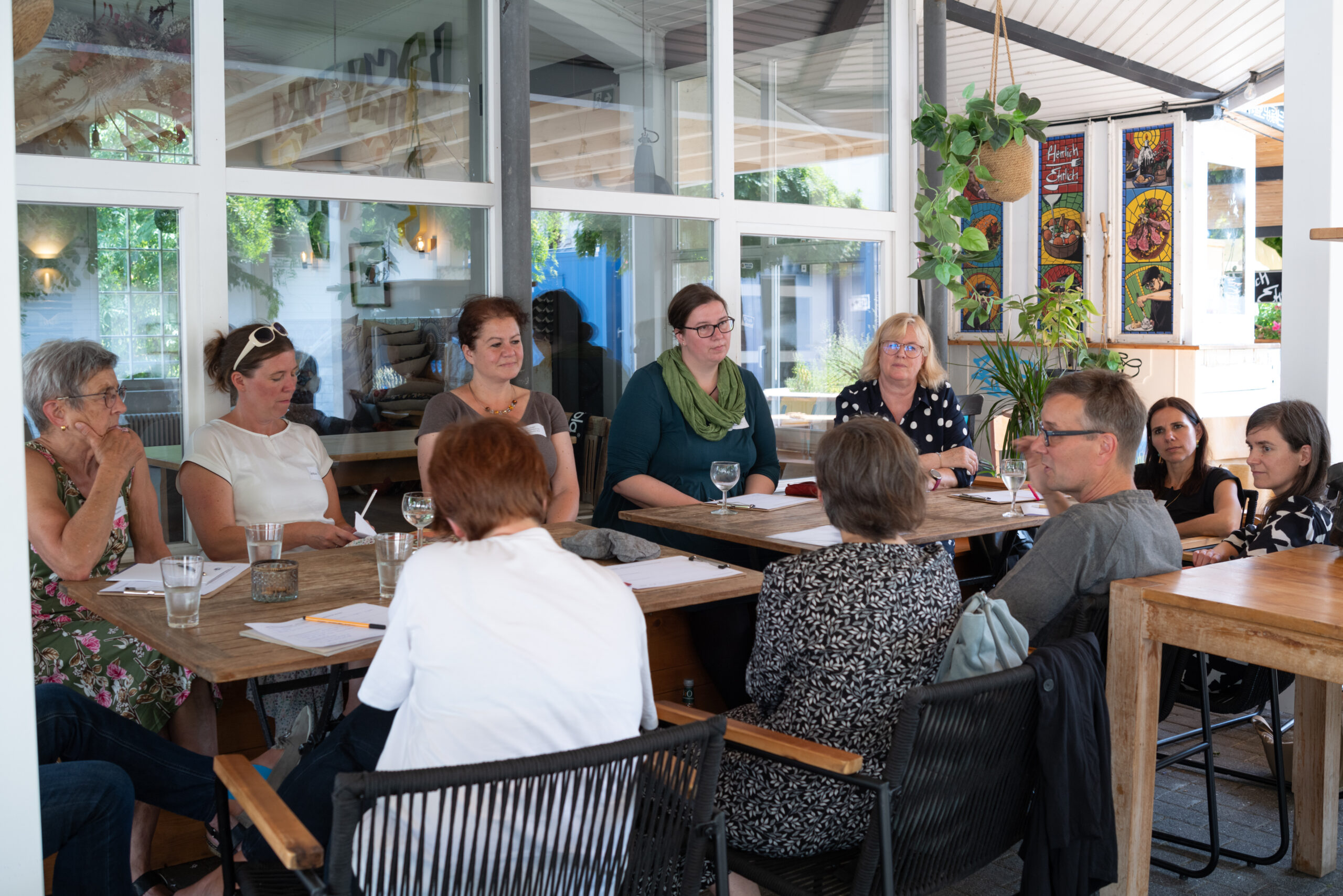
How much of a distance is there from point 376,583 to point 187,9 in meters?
2.47

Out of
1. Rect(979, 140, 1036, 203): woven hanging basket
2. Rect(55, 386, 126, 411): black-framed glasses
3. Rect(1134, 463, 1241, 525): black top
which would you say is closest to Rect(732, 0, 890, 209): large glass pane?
Rect(979, 140, 1036, 203): woven hanging basket

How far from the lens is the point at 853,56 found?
6180mm

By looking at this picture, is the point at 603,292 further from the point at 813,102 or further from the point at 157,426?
the point at 157,426

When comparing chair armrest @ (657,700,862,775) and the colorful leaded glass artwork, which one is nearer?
chair armrest @ (657,700,862,775)

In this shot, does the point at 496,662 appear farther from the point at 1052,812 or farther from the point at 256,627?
the point at 1052,812

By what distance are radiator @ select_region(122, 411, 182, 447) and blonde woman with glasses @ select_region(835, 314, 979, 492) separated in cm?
246

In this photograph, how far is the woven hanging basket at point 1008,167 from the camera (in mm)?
5414

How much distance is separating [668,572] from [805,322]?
3.48m

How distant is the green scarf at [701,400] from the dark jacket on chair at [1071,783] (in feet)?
7.41

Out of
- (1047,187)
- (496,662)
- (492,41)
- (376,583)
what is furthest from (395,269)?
(1047,187)

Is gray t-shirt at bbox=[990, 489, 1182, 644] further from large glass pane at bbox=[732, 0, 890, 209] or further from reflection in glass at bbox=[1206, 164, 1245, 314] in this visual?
reflection in glass at bbox=[1206, 164, 1245, 314]

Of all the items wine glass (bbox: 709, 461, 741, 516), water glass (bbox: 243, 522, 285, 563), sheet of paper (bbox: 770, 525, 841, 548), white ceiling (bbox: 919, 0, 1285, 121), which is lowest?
sheet of paper (bbox: 770, 525, 841, 548)

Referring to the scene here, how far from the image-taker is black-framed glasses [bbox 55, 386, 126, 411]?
2.91m

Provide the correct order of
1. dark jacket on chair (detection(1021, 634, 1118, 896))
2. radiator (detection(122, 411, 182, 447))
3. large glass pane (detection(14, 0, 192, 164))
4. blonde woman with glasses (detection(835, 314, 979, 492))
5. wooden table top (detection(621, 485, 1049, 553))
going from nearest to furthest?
dark jacket on chair (detection(1021, 634, 1118, 896)), wooden table top (detection(621, 485, 1049, 553)), large glass pane (detection(14, 0, 192, 164)), radiator (detection(122, 411, 182, 447)), blonde woman with glasses (detection(835, 314, 979, 492))
